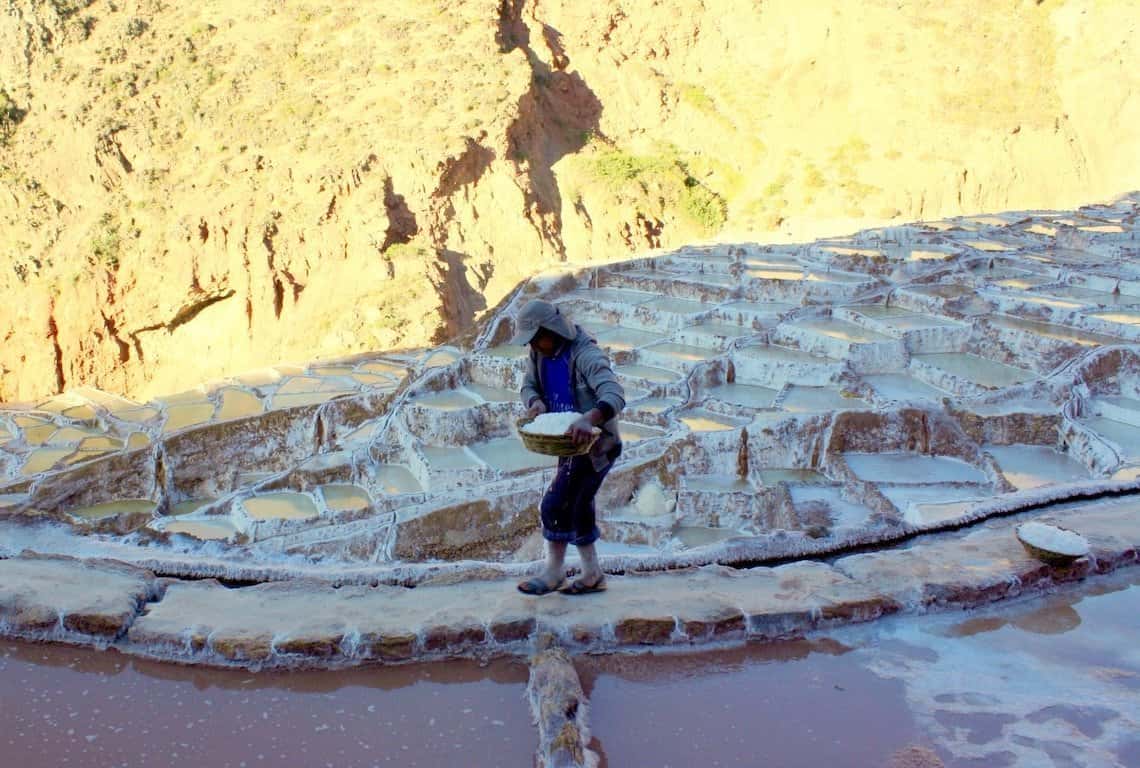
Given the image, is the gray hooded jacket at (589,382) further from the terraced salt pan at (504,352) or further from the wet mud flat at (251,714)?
the terraced salt pan at (504,352)

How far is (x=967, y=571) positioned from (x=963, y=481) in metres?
3.29

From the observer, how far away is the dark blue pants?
3.53 meters

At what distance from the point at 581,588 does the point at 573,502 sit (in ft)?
1.11

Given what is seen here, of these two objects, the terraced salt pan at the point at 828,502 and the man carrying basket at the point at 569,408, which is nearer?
the man carrying basket at the point at 569,408

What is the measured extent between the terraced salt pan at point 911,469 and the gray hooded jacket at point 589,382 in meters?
3.82

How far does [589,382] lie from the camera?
344cm

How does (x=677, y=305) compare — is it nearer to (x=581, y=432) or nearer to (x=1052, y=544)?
(x=1052, y=544)

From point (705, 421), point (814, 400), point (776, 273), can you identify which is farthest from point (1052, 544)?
point (776, 273)

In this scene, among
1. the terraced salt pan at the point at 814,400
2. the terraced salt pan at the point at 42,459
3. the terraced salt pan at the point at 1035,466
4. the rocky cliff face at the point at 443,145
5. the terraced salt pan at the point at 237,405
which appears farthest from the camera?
the rocky cliff face at the point at 443,145

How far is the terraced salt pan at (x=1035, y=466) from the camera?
664 cm

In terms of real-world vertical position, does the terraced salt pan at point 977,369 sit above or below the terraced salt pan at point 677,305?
below

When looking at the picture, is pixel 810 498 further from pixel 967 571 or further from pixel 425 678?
pixel 425 678

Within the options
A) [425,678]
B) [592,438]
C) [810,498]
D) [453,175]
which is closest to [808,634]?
[592,438]

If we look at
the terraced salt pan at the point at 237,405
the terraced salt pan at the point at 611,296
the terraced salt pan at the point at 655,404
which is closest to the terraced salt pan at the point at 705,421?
the terraced salt pan at the point at 655,404
